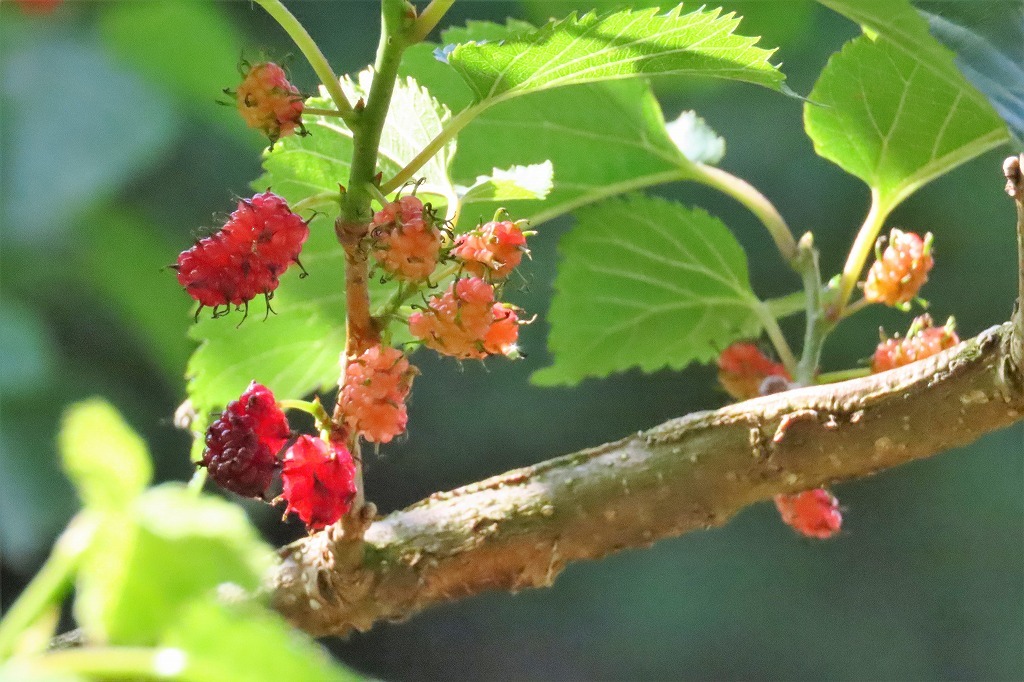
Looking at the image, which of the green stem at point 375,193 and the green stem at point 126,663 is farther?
the green stem at point 375,193

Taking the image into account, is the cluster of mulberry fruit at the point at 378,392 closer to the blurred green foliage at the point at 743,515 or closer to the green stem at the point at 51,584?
the green stem at the point at 51,584

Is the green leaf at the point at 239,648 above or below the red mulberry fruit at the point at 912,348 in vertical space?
above

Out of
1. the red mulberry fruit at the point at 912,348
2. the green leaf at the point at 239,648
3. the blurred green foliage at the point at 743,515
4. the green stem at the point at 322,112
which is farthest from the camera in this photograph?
the blurred green foliage at the point at 743,515

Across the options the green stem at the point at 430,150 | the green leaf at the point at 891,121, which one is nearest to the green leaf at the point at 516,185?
the green stem at the point at 430,150

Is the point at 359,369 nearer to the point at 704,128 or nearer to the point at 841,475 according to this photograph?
the point at 841,475

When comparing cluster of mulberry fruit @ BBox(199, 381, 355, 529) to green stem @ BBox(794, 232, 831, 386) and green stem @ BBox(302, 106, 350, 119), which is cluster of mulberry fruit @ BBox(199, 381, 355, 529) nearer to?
green stem @ BBox(302, 106, 350, 119)

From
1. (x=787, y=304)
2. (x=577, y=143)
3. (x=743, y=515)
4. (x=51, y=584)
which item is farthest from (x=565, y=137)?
(x=743, y=515)

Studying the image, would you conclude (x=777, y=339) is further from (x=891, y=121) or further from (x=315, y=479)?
(x=315, y=479)

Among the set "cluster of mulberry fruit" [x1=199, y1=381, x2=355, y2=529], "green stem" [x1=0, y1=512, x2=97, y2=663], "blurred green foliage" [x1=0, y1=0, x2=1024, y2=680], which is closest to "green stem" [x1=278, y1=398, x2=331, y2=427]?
"cluster of mulberry fruit" [x1=199, y1=381, x2=355, y2=529]
